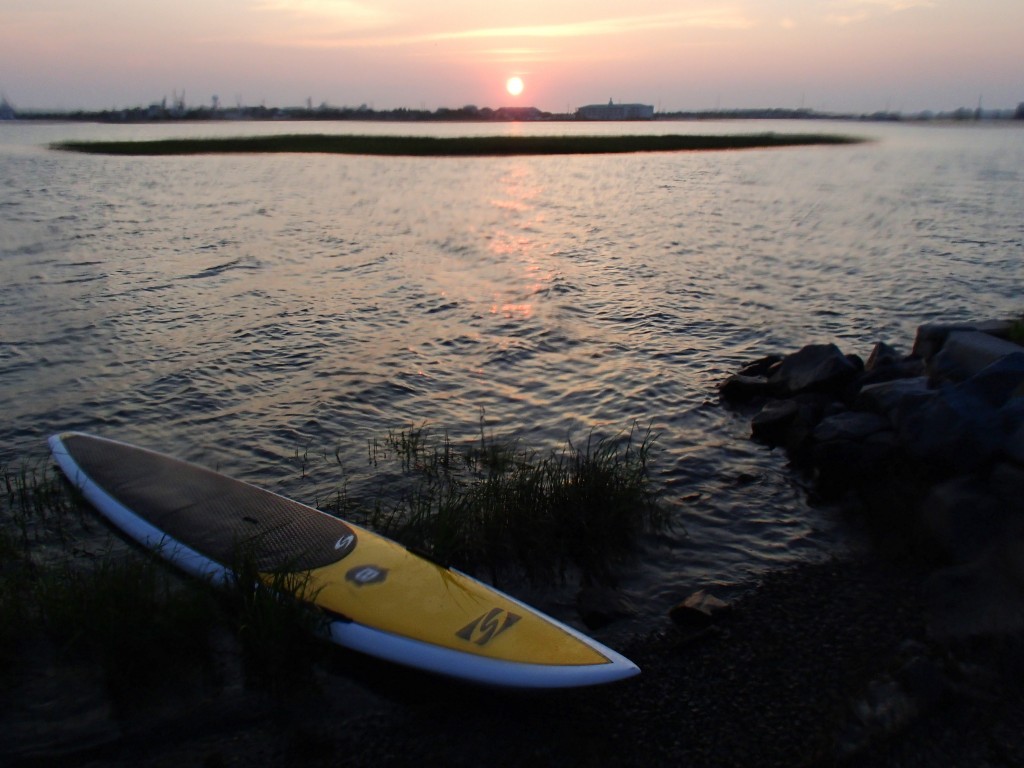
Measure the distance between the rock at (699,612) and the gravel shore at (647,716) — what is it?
233 mm

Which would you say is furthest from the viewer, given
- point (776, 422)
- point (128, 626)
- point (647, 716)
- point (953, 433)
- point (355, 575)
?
point (776, 422)

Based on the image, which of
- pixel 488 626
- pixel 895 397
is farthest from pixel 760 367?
pixel 488 626

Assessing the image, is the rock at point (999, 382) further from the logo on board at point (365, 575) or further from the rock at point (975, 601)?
the logo on board at point (365, 575)

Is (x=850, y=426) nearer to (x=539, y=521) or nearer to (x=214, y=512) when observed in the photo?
(x=539, y=521)

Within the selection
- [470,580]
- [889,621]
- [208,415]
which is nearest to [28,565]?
[470,580]

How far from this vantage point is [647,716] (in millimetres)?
5484

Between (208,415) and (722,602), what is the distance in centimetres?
897

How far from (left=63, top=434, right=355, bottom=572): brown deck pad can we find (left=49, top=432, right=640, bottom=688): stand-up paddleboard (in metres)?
0.01

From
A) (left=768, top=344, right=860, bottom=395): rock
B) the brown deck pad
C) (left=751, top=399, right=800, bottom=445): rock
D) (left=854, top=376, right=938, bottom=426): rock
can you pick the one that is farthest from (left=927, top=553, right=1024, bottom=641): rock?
the brown deck pad

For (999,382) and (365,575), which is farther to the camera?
(999,382)

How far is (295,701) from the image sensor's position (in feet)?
18.8

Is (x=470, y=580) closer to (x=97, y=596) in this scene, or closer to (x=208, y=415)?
(x=97, y=596)

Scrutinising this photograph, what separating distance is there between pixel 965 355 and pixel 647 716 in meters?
7.73

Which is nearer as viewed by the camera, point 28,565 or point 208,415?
point 28,565
